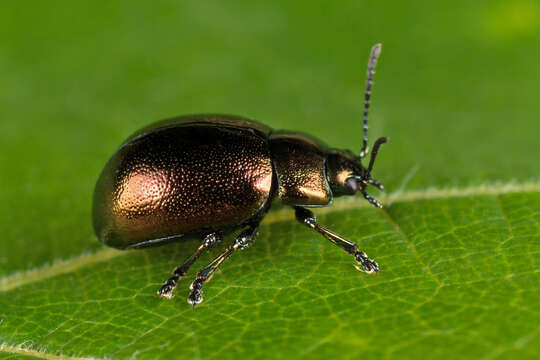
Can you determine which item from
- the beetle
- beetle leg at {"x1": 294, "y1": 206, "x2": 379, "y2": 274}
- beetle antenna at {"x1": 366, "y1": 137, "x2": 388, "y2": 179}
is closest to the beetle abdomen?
the beetle

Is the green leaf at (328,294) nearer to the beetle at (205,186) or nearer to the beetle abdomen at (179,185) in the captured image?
the beetle at (205,186)

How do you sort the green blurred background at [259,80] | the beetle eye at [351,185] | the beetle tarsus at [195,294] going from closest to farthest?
the beetle tarsus at [195,294] → the beetle eye at [351,185] → the green blurred background at [259,80]

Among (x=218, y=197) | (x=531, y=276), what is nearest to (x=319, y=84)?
(x=218, y=197)

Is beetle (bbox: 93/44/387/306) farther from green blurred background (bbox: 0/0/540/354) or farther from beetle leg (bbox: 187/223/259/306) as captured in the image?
green blurred background (bbox: 0/0/540/354)

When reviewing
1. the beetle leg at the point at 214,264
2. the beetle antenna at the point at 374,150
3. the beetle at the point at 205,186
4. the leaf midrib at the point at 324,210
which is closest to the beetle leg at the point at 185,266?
the beetle at the point at 205,186

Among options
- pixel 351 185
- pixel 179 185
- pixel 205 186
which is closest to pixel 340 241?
pixel 351 185

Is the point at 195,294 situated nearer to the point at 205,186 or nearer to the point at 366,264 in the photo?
the point at 205,186

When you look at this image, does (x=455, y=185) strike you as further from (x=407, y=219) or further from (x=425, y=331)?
(x=425, y=331)

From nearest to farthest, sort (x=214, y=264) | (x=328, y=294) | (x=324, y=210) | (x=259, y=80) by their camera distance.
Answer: (x=328, y=294), (x=214, y=264), (x=324, y=210), (x=259, y=80)
